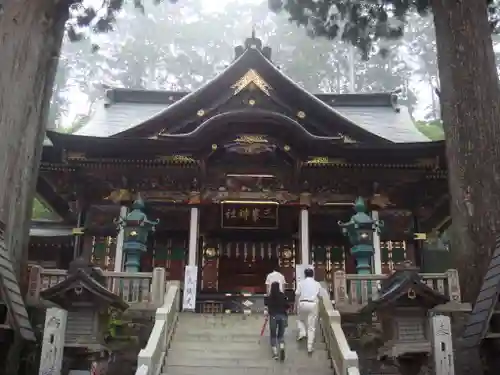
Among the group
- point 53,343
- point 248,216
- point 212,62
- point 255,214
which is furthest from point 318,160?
point 212,62

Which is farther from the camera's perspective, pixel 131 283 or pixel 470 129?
pixel 131 283

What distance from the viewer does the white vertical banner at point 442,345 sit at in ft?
24.9

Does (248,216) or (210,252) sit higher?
(248,216)

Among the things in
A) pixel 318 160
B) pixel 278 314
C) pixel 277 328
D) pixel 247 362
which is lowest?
pixel 247 362

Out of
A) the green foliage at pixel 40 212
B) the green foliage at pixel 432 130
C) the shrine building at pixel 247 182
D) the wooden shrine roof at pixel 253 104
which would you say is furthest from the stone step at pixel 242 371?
the green foliage at pixel 432 130

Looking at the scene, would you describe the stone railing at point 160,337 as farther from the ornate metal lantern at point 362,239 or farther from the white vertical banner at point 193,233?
the ornate metal lantern at point 362,239

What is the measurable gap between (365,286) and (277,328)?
2.62 metres

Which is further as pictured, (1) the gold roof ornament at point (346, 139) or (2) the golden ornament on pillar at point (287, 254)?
(2) the golden ornament on pillar at point (287, 254)

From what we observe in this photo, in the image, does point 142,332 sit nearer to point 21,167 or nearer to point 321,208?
point 21,167

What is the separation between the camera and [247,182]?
14531 millimetres

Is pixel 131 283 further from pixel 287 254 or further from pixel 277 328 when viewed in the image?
pixel 287 254

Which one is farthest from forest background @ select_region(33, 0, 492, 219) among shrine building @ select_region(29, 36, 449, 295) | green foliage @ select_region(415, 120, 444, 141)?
shrine building @ select_region(29, 36, 449, 295)

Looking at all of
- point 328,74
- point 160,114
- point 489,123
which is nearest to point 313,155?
point 160,114

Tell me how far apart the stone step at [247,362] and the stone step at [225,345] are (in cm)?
40
